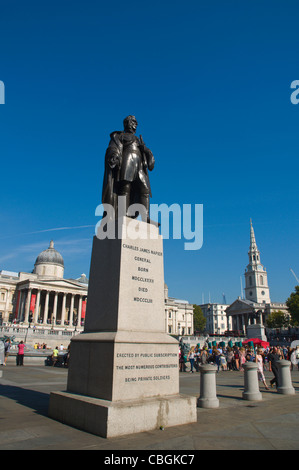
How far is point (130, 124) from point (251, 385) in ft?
30.4

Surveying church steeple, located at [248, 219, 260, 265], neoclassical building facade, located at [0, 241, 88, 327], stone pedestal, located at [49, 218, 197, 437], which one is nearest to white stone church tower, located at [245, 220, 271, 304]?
church steeple, located at [248, 219, 260, 265]

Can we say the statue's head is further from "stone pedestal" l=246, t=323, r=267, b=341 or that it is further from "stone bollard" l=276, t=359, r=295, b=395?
"stone pedestal" l=246, t=323, r=267, b=341

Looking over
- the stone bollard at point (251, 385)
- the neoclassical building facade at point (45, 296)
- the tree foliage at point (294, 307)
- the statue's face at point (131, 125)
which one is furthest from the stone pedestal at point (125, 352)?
the tree foliage at point (294, 307)

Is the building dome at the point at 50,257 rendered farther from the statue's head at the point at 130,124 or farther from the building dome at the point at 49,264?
the statue's head at the point at 130,124

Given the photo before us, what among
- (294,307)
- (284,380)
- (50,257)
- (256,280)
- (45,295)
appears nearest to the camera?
(284,380)

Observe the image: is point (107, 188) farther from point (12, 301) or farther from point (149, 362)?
point (12, 301)

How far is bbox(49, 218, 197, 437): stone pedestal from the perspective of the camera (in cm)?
578

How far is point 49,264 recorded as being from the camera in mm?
103625

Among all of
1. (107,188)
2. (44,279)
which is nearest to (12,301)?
(44,279)

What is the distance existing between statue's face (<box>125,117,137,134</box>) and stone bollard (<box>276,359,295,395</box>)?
10.5 meters

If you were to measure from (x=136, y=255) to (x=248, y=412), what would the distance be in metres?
5.15

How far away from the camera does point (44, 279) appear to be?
3610 inches

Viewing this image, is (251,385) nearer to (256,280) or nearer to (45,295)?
(45,295)

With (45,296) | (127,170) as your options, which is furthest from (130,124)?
(45,296)
